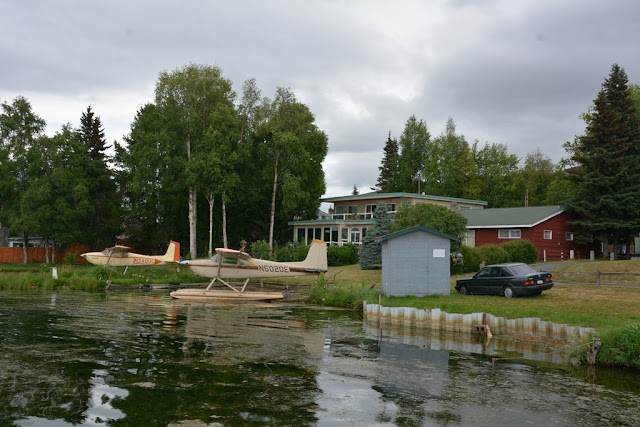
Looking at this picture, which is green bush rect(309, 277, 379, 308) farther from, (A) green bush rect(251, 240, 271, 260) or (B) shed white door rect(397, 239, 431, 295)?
(A) green bush rect(251, 240, 271, 260)

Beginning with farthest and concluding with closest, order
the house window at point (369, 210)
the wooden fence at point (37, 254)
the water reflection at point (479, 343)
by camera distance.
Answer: the wooden fence at point (37, 254) → the house window at point (369, 210) → the water reflection at point (479, 343)

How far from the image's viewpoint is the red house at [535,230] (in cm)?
4184

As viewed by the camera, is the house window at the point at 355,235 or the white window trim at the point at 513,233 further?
the house window at the point at 355,235

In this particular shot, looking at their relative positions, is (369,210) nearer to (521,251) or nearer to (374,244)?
(374,244)

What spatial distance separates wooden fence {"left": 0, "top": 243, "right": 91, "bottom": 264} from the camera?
57.9 meters

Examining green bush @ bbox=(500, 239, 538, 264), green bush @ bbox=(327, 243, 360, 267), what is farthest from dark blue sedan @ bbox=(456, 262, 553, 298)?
green bush @ bbox=(327, 243, 360, 267)

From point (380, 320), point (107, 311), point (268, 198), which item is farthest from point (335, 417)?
point (268, 198)

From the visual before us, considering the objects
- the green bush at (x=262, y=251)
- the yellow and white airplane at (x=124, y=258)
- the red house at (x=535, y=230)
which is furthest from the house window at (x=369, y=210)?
the yellow and white airplane at (x=124, y=258)

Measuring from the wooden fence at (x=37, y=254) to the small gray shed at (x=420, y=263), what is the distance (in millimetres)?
43617

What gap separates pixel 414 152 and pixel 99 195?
1778 inches

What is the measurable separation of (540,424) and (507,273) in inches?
587

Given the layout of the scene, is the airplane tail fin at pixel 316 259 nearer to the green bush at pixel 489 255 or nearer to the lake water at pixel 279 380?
the green bush at pixel 489 255

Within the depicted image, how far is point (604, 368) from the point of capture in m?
12.5

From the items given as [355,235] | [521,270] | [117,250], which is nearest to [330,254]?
[355,235]
